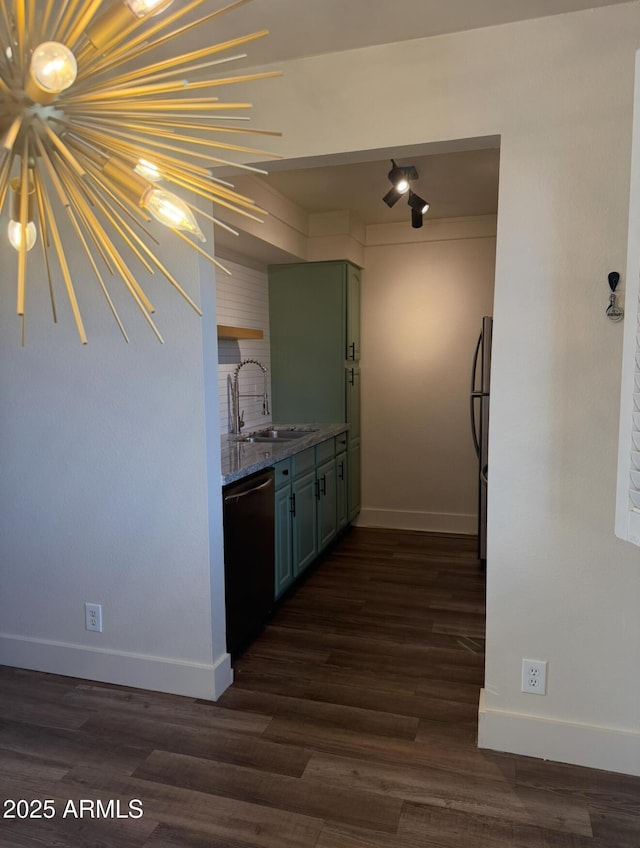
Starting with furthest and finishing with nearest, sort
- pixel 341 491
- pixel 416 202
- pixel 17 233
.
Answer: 1. pixel 341 491
2. pixel 416 202
3. pixel 17 233

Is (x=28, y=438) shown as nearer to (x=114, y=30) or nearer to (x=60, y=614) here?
(x=60, y=614)

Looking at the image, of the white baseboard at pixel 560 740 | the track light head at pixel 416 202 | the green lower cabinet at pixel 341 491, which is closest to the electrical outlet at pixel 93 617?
the white baseboard at pixel 560 740

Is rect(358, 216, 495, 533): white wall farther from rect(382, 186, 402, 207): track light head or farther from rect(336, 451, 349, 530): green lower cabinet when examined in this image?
rect(382, 186, 402, 207): track light head

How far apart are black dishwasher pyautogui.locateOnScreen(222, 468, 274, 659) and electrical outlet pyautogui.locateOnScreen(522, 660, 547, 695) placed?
135cm

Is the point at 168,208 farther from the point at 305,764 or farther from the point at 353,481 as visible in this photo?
the point at 353,481

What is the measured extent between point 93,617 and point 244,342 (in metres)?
2.32

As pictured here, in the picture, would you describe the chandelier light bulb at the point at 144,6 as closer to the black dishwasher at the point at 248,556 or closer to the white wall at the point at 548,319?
the white wall at the point at 548,319

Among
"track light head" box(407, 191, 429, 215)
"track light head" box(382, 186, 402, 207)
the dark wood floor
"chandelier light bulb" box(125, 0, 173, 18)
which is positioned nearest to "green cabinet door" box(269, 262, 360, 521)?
"track light head" box(407, 191, 429, 215)

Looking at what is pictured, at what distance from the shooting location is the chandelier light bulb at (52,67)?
2.59 feet

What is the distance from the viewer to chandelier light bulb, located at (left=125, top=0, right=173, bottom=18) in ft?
2.85

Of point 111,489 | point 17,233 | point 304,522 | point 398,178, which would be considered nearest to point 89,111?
point 17,233

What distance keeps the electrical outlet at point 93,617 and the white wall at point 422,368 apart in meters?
2.99

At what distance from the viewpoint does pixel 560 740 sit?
2.20m

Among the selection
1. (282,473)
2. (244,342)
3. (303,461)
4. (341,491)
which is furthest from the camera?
(341,491)
